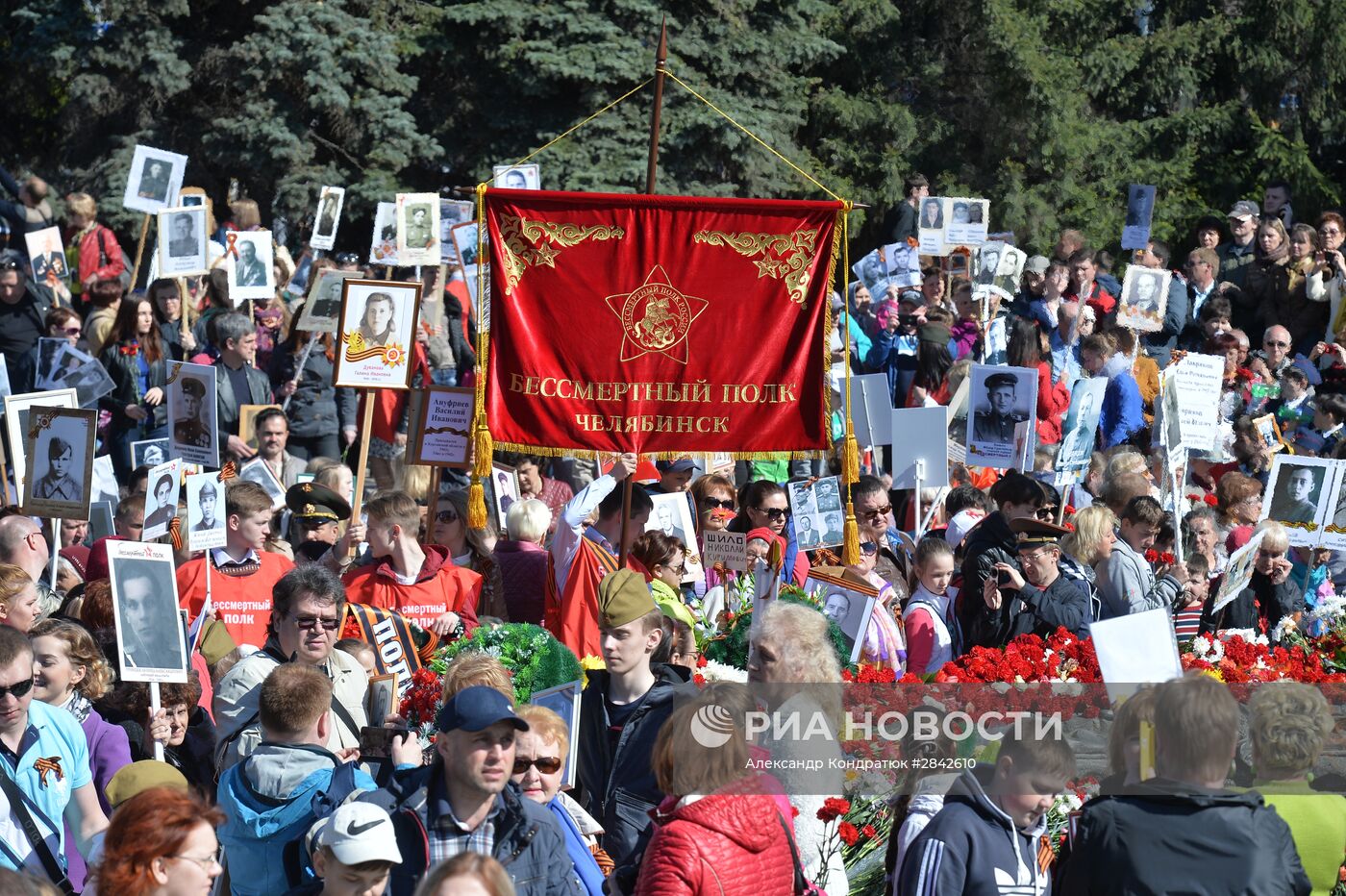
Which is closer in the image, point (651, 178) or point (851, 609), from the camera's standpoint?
point (851, 609)

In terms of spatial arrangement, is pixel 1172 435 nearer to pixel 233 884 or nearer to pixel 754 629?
pixel 754 629

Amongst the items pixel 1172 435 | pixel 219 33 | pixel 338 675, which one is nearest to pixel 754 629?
pixel 338 675

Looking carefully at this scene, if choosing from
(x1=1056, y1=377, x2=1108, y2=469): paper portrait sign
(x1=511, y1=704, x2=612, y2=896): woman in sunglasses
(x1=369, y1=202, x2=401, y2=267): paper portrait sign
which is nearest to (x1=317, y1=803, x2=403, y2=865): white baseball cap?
(x1=511, y1=704, x2=612, y2=896): woman in sunglasses

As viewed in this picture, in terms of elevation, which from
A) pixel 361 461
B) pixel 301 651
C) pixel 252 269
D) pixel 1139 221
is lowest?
pixel 301 651

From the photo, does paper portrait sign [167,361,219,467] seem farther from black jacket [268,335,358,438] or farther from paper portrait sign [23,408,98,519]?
black jacket [268,335,358,438]

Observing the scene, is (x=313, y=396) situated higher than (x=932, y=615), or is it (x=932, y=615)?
(x=313, y=396)

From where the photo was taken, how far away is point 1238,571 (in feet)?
31.8

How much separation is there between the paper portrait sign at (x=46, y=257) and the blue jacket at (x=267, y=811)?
37.3 feet

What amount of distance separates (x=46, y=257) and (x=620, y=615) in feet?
37.3

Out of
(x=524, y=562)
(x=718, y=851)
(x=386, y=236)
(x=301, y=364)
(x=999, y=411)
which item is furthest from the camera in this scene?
(x=386, y=236)

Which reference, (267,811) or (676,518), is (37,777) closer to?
(267,811)

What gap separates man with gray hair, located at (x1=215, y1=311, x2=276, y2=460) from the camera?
41.8 feet

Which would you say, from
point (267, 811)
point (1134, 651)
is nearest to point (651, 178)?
point (1134, 651)

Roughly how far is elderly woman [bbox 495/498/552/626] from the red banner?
0.50 metres
